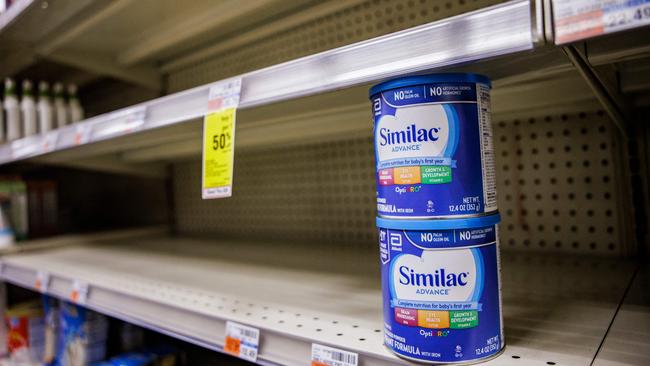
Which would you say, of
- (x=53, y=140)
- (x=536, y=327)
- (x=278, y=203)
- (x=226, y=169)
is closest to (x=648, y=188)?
(x=536, y=327)

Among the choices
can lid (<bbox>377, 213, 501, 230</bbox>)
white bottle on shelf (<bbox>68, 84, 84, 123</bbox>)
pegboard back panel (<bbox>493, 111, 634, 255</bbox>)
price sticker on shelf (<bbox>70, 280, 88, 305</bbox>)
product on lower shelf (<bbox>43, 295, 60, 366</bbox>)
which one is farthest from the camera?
white bottle on shelf (<bbox>68, 84, 84, 123</bbox>)

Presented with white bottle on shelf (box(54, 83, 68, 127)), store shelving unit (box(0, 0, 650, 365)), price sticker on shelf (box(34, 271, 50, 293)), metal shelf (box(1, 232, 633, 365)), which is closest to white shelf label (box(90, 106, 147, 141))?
store shelving unit (box(0, 0, 650, 365))

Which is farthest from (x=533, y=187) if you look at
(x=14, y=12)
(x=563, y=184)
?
(x=14, y=12)

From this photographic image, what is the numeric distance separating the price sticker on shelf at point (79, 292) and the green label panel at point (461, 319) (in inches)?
43.0

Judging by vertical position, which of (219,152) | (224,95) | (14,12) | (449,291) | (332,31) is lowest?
(449,291)

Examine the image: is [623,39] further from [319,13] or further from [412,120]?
[319,13]

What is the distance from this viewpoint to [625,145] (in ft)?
3.18

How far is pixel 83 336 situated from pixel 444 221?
141cm

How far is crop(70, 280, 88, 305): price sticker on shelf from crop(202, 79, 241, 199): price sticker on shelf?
2.18 ft

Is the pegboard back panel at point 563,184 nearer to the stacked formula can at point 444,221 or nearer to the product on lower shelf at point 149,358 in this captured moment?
the stacked formula can at point 444,221

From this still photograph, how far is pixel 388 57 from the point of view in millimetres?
569

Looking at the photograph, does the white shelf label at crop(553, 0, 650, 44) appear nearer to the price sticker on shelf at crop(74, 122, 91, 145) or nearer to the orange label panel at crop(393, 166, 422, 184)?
the orange label panel at crop(393, 166, 422, 184)

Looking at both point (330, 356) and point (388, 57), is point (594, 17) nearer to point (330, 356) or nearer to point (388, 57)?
point (388, 57)

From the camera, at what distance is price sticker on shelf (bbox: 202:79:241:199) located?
78 centimetres
